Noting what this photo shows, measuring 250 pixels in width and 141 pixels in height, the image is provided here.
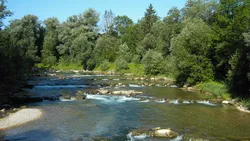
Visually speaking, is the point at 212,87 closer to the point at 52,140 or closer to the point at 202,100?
the point at 202,100

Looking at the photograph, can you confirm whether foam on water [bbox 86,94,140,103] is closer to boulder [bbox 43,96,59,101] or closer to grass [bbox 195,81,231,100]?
boulder [bbox 43,96,59,101]

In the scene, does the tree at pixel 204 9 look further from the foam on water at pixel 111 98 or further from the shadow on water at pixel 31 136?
the shadow on water at pixel 31 136

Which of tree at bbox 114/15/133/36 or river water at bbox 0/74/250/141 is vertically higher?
tree at bbox 114/15/133/36

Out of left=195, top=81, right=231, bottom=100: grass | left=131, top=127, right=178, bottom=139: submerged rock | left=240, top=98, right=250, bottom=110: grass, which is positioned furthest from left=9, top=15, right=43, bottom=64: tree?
left=131, top=127, right=178, bottom=139: submerged rock

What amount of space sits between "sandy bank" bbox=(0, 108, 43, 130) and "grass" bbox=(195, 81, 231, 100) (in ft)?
81.3

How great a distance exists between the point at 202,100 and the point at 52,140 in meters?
22.6

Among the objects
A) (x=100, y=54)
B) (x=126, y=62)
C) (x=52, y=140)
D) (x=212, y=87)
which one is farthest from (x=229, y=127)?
(x=100, y=54)

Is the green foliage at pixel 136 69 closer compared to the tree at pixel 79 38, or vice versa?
the green foliage at pixel 136 69

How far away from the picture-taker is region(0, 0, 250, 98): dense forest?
3589 centimetres

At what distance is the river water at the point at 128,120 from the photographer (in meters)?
20.0

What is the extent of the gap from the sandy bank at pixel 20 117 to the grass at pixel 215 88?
24.8 metres

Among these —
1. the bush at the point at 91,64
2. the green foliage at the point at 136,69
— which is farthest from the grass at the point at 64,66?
the green foliage at the point at 136,69

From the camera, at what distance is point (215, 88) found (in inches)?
1564

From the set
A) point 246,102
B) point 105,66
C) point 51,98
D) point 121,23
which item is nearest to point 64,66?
point 105,66
